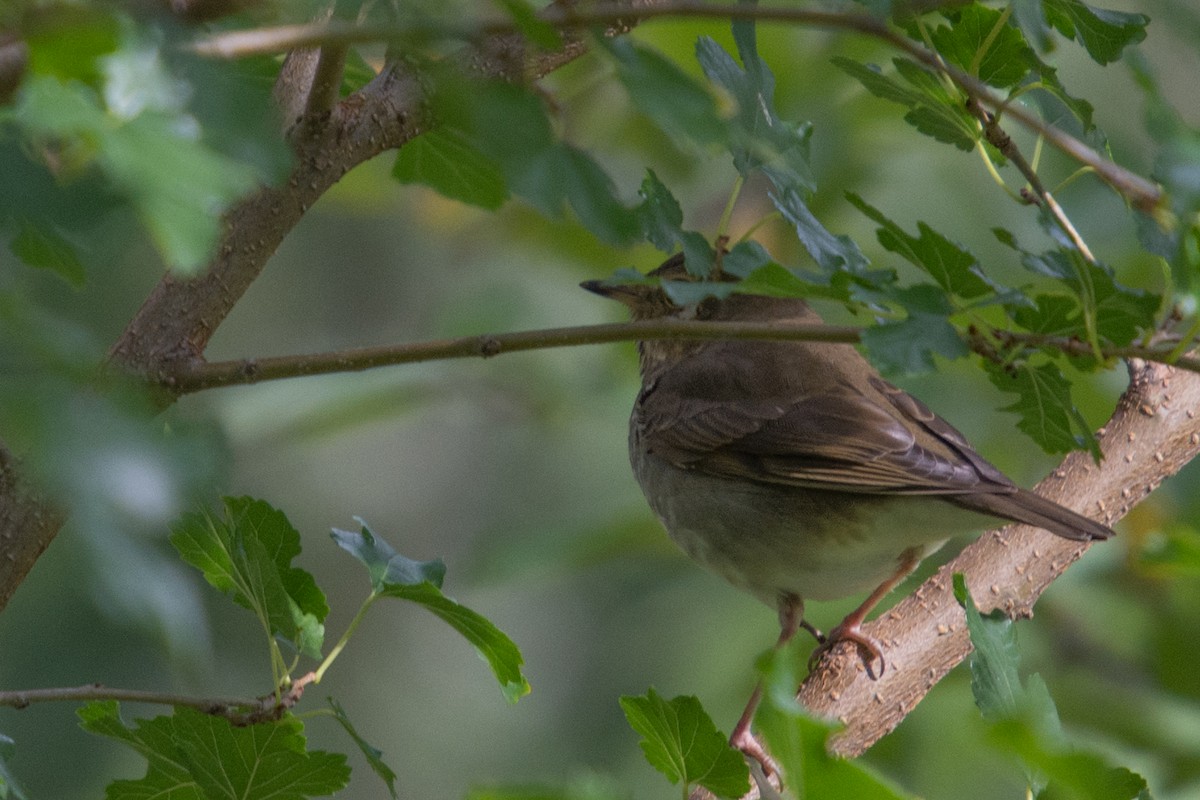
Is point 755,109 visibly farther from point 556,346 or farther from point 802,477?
point 802,477

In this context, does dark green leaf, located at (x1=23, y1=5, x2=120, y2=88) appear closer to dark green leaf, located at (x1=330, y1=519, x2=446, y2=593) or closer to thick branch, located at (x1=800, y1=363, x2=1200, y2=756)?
dark green leaf, located at (x1=330, y1=519, x2=446, y2=593)

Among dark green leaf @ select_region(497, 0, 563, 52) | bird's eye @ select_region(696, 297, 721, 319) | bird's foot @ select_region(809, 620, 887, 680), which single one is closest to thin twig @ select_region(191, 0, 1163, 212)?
dark green leaf @ select_region(497, 0, 563, 52)

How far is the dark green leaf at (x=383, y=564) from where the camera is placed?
2.01 meters

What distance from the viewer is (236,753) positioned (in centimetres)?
193

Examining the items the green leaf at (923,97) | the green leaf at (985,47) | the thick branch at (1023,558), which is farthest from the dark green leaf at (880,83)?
the thick branch at (1023,558)

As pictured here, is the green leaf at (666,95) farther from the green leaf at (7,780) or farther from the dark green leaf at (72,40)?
the green leaf at (7,780)

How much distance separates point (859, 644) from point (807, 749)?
6.83 ft

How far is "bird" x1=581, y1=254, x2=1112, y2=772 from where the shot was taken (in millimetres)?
3457

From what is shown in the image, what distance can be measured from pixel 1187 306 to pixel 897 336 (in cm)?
34

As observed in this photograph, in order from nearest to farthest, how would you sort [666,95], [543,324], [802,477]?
1. [666,95]
2. [802,477]
3. [543,324]

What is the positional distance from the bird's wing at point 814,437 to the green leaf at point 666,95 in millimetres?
2171

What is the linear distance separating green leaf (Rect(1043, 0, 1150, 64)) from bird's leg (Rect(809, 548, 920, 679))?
169cm

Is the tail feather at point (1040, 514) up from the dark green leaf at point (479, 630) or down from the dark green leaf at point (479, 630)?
down

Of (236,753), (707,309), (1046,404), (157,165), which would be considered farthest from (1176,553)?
(707,309)
